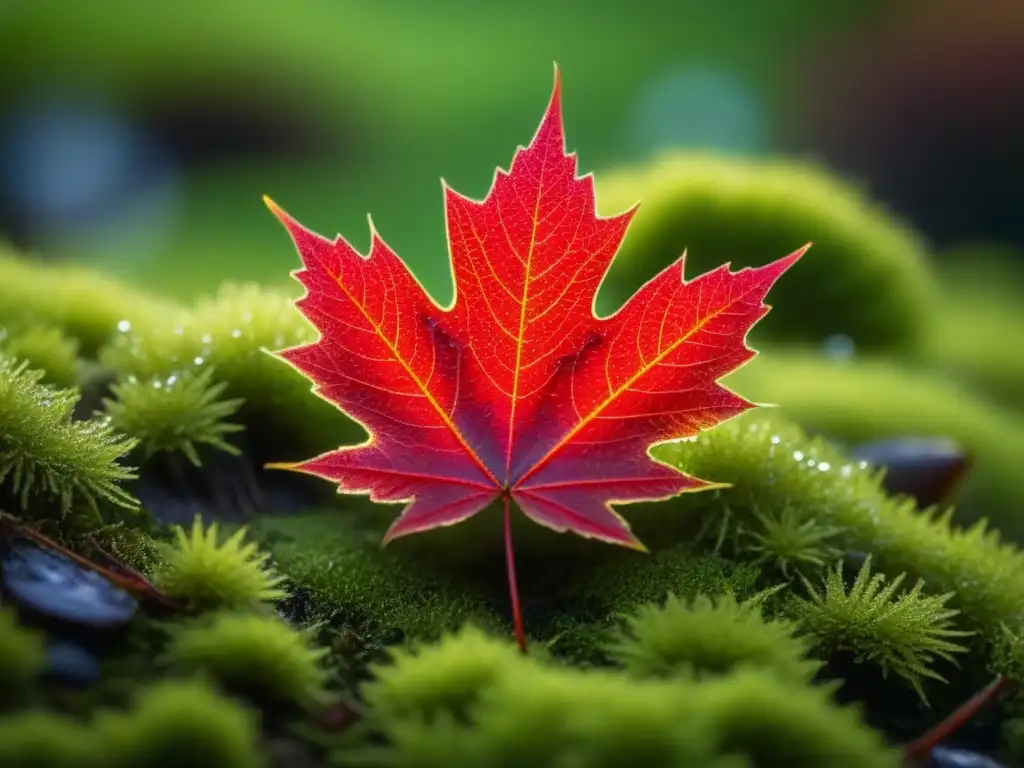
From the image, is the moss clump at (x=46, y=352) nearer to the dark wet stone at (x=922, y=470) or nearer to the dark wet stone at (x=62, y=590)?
the dark wet stone at (x=62, y=590)

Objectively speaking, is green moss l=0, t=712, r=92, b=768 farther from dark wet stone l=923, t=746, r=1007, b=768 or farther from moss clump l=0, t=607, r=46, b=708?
dark wet stone l=923, t=746, r=1007, b=768

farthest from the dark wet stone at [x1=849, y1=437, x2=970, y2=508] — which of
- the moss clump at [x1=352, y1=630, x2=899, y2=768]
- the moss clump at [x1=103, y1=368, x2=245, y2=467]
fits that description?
the moss clump at [x1=103, y1=368, x2=245, y2=467]

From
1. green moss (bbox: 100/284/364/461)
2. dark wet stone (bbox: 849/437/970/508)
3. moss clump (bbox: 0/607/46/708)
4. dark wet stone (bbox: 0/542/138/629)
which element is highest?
green moss (bbox: 100/284/364/461)

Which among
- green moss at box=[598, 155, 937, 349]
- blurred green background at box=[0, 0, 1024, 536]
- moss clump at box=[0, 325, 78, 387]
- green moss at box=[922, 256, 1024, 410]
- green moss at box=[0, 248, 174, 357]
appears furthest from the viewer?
blurred green background at box=[0, 0, 1024, 536]

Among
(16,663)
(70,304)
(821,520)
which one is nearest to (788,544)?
(821,520)

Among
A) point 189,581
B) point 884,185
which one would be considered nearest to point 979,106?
point 884,185

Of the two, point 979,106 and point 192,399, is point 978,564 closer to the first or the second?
point 192,399

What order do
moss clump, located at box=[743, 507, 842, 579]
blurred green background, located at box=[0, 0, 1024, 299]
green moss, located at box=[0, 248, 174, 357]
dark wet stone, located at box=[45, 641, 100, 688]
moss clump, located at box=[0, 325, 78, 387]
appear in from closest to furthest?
dark wet stone, located at box=[45, 641, 100, 688] → moss clump, located at box=[743, 507, 842, 579] → moss clump, located at box=[0, 325, 78, 387] → green moss, located at box=[0, 248, 174, 357] → blurred green background, located at box=[0, 0, 1024, 299]

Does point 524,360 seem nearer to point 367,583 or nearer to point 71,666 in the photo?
point 367,583
